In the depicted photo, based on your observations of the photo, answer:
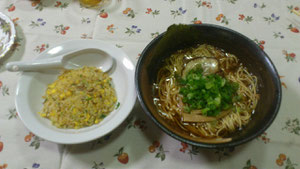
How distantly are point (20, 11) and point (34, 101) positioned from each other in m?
1.01

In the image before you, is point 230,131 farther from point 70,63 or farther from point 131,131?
point 70,63

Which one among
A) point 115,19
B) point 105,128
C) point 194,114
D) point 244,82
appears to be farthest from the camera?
point 115,19

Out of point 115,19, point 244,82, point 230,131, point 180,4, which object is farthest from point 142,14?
point 230,131

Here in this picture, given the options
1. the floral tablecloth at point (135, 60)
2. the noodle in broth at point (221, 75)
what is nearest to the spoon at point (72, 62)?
the floral tablecloth at point (135, 60)

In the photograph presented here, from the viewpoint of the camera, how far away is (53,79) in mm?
1274

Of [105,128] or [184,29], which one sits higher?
[184,29]

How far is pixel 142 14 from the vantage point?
1.67 m

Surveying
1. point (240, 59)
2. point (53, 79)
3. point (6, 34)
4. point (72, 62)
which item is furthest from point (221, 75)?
point (6, 34)

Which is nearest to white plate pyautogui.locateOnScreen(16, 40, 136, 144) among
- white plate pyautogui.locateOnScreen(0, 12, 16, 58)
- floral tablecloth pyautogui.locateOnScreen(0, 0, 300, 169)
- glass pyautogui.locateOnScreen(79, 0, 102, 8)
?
floral tablecloth pyautogui.locateOnScreen(0, 0, 300, 169)

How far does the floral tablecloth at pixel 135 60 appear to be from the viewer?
1075 mm

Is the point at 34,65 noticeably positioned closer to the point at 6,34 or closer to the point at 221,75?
the point at 6,34

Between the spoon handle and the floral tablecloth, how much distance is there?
0.28m

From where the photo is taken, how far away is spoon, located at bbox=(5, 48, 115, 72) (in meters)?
1.13

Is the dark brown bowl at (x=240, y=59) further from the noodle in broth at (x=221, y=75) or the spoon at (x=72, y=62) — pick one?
the spoon at (x=72, y=62)
